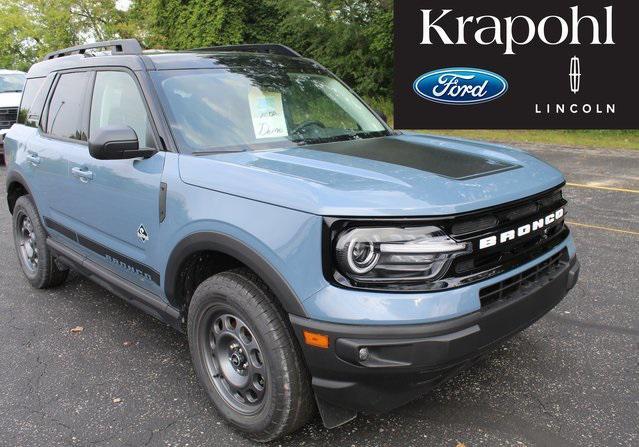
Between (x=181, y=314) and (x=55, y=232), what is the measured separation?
1.88 meters

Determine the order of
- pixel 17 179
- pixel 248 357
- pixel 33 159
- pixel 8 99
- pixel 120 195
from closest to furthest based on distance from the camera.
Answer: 1. pixel 248 357
2. pixel 120 195
3. pixel 33 159
4. pixel 17 179
5. pixel 8 99

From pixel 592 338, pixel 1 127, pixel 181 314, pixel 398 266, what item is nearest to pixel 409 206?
pixel 398 266

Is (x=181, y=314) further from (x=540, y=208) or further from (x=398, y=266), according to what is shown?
(x=540, y=208)

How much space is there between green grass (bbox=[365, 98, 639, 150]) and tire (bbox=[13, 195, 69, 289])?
9.84m

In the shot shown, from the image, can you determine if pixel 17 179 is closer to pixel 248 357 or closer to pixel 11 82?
pixel 248 357

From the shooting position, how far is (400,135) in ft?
13.1

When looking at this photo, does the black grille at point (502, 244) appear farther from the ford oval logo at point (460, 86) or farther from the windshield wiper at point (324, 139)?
the ford oval logo at point (460, 86)

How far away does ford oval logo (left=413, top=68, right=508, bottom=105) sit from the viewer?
52.7 ft

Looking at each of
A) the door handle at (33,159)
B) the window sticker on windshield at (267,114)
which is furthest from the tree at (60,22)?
the window sticker on windshield at (267,114)

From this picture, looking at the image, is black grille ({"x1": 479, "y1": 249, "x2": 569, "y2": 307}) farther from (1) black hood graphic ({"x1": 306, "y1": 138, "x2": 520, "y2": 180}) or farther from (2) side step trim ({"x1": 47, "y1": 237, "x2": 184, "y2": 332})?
(2) side step trim ({"x1": 47, "y1": 237, "x2": 184, "y2": 332})

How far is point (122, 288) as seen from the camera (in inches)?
143

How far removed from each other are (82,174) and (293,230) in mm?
2030

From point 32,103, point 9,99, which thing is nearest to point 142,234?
point 32,103

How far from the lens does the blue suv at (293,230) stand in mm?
2363
